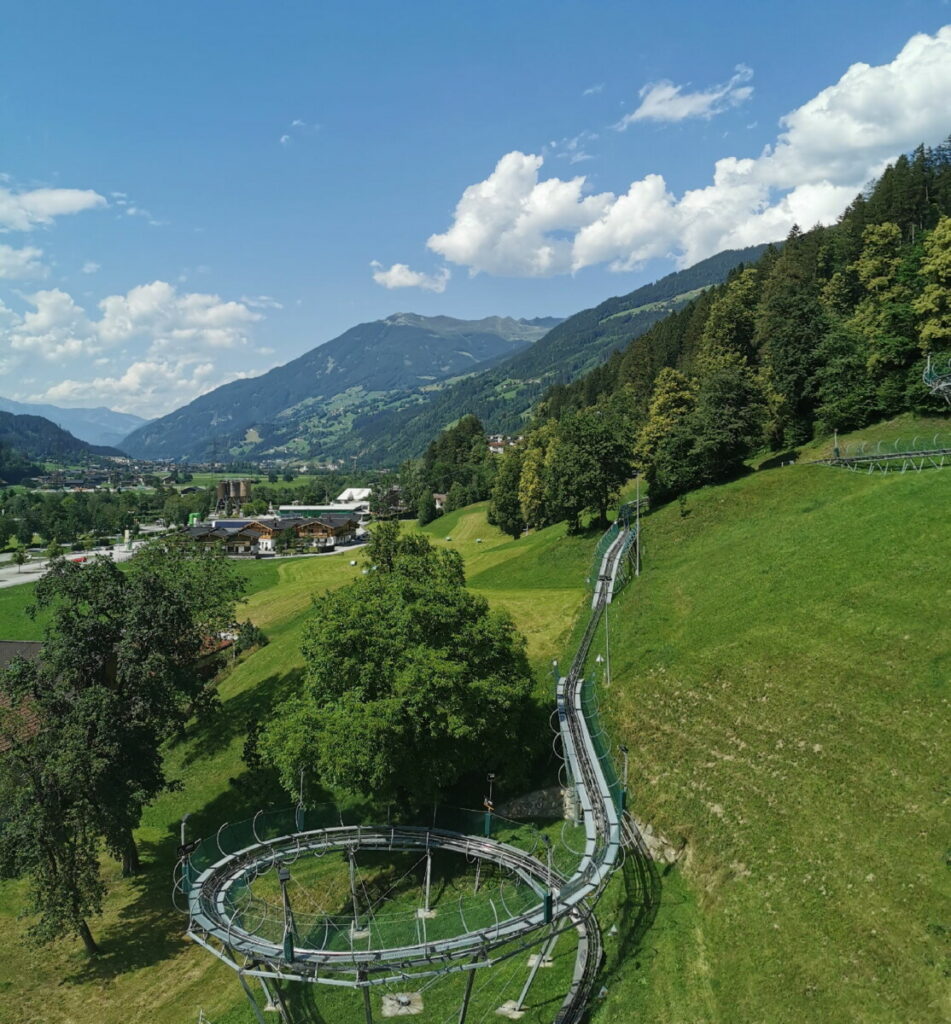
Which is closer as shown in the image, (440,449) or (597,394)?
(597,394)

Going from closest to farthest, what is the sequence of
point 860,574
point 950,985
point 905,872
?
1. point 950,985
2. point 905,872
3. point 860,574

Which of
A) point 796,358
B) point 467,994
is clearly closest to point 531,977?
point 467,994

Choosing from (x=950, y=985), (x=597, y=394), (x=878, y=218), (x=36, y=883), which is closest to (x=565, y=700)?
(x=950, y=985)

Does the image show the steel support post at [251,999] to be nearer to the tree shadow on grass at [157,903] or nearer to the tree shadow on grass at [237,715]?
the tree shadow on grass at [157,903]

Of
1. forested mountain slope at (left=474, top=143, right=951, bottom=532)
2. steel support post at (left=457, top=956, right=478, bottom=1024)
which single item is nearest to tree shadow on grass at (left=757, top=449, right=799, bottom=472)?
forested mountain slope at (left=474, top=143, right=951, bottom=532)

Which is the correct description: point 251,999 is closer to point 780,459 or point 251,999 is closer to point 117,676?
point 117,676

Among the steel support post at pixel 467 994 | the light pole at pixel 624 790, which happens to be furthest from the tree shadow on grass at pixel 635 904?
the steel support post at pixel 467 994

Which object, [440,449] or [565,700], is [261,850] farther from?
[440,449]
